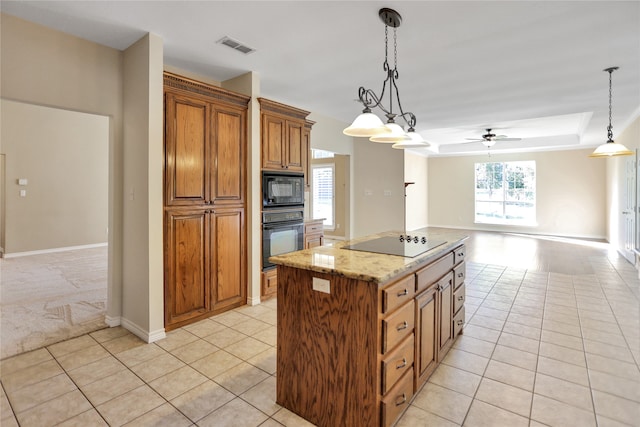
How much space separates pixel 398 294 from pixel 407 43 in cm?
240

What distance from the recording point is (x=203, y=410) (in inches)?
77.3

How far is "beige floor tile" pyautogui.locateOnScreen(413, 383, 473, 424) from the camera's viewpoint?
1.92m

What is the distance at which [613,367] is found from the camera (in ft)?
8.02

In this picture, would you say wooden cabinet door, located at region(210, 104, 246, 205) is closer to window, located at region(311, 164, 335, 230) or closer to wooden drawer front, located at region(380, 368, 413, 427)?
wooden drawer front, located at region(380, 368, 413, 427)

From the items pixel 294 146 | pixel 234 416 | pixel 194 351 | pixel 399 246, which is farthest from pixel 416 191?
pixel 234 416

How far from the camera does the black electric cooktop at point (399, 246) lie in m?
2.15

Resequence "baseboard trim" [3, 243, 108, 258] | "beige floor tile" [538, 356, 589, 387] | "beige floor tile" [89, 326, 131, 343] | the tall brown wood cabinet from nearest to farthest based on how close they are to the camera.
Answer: "beige floor tile" [538, 356, 589, 387], "beige floor tile" [89, 326, 131, 343], the tall brown wood cabinet, "baseboard trim" [3, 243, 108, 258]

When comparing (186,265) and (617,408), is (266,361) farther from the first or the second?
(617,408)

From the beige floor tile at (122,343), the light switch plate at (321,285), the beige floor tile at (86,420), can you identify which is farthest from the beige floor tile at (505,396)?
the beige floor tile at (122,343)

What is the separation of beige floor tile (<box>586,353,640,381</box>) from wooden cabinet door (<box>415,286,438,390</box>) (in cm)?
127

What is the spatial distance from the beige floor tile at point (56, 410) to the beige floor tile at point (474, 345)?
277 cm

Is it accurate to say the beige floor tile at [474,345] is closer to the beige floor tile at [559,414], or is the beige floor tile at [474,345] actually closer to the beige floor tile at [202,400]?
the beige floor tile at [559,414]

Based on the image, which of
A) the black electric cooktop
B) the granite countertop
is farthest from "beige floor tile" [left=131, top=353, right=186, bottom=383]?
the black electric cooktop

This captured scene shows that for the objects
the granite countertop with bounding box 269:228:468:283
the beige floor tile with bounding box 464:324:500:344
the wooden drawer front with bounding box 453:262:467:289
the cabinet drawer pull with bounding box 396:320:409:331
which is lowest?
the beige floor tile with bounding box 464:324:500:344
